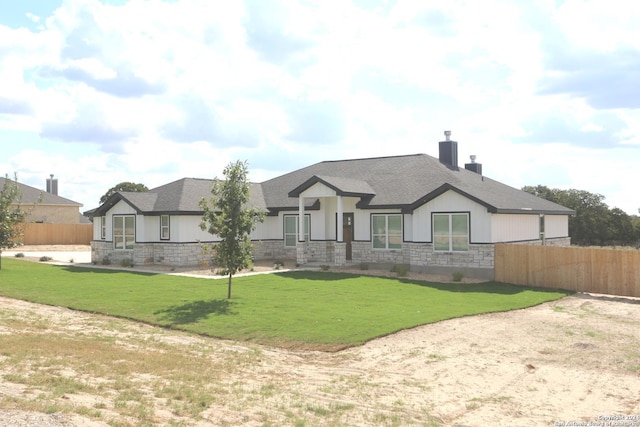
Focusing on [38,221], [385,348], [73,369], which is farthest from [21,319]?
[38,221]

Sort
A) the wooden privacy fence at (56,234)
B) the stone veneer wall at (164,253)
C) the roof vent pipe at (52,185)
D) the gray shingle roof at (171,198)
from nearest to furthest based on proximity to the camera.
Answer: the stone veneer wall at (164,253) < the gray shingle roof at (171,198) < the wooden privacy fence at (56,234) < the roof vent pipe at (52,185)

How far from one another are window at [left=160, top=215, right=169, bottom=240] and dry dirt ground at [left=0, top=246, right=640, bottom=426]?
14.4 metres

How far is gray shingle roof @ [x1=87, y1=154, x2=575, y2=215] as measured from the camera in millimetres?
27406

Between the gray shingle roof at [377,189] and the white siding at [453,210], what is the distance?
0.33 m

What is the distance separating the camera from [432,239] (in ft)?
85.7

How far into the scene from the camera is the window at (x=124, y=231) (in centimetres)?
3194

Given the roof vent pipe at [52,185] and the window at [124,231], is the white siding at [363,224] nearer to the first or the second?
the window at [124,231]

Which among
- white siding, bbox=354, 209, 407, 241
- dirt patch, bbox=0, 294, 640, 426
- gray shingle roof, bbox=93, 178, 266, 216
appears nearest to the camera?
dirt patch, bbox=0, 294, 640, 426

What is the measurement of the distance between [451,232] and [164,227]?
15.3 meters

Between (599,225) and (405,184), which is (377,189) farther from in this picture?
(599,225)

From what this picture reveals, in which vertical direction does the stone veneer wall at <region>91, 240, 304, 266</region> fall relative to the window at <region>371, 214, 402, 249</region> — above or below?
below

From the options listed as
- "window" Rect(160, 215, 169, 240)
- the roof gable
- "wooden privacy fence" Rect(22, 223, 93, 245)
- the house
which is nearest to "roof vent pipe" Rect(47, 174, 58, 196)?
"wooden privacy fence" Rect(22, 223, 93, 245)

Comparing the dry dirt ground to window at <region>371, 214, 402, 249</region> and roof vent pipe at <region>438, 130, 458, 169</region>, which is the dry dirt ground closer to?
window at <region>371, 214, 402, 249</region>

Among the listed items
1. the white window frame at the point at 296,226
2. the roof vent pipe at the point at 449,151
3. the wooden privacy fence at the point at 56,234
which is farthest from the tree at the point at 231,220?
the wooden privacy fence at the point at 56,234
